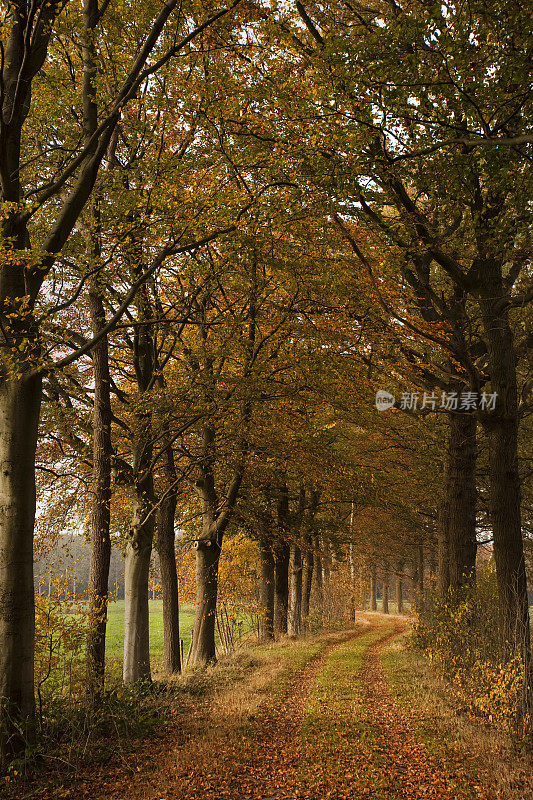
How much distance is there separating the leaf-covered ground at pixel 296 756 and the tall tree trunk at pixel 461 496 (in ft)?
9.75

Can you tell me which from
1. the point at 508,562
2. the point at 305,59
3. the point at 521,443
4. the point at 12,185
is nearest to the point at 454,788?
the point at 508,562

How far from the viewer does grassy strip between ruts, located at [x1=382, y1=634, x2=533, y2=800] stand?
230 inches

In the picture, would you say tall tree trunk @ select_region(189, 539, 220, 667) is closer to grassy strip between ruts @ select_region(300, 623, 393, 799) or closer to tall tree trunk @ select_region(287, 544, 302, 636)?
grassy strip between ruts @ select_region(300, 623, 393, 799)

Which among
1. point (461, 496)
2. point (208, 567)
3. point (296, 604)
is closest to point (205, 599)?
point (208, 567)

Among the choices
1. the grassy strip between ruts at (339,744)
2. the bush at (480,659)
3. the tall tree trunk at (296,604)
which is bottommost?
→ the tall tree trunk at (296,604)

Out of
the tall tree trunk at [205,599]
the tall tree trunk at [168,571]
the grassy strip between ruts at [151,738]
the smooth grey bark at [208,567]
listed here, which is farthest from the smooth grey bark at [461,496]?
the tall tree trunk at [168,571]

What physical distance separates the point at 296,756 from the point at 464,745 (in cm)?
212

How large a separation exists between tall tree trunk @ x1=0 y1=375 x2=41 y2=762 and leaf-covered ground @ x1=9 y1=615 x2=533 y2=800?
87 cm

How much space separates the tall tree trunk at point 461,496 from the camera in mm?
12461

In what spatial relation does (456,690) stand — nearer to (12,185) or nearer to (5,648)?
(5,648)

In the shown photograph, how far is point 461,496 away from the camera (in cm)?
1284

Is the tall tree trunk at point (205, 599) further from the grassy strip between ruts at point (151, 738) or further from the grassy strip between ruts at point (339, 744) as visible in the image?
the grassy strip between ruts at point (339, 744)

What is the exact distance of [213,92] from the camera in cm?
859

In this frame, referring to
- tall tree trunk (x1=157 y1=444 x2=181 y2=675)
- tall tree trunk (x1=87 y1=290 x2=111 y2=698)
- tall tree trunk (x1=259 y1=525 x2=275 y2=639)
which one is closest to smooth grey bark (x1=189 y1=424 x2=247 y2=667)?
tall tree trunk (x1=157 y1=444 x2=181 y2=675)
